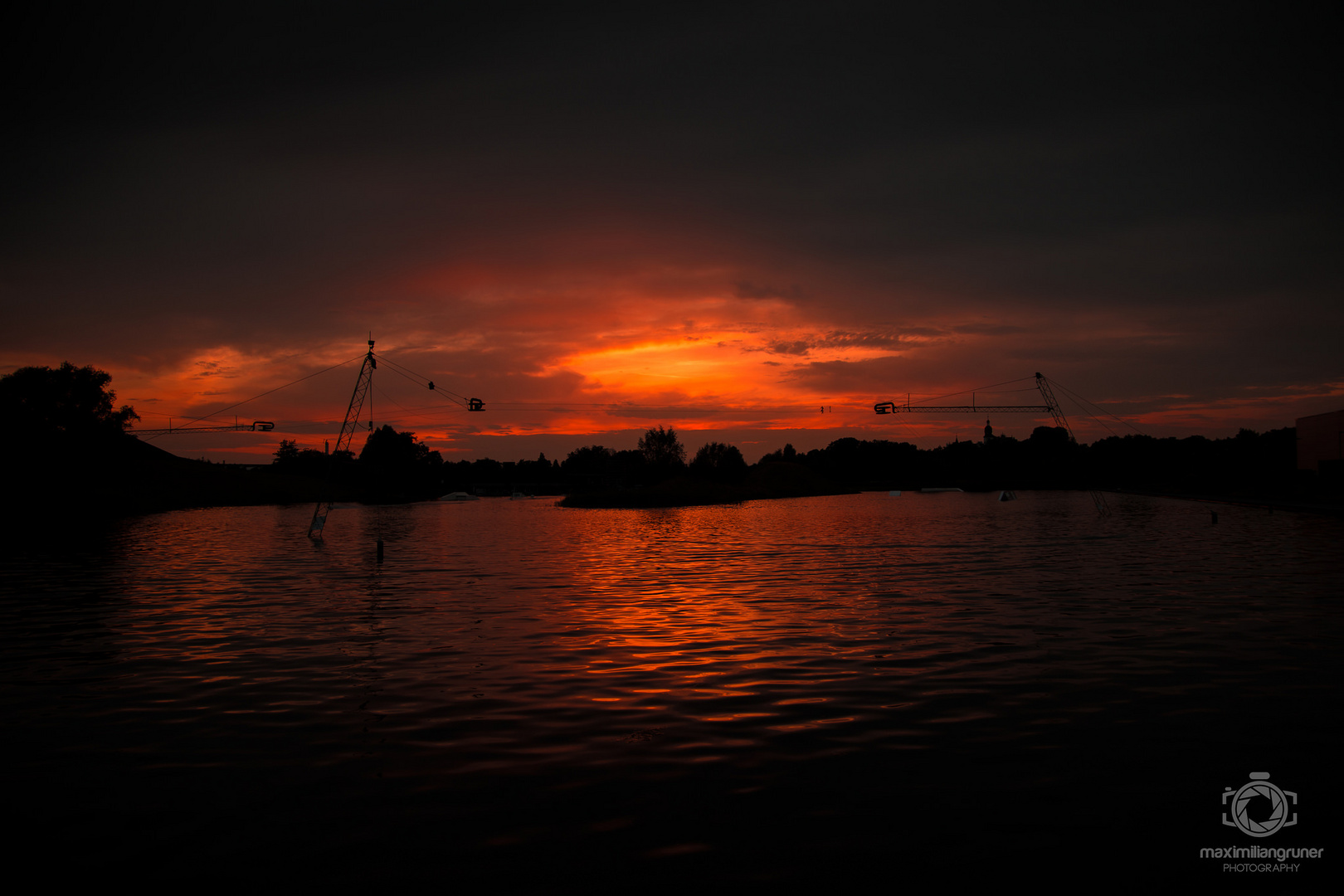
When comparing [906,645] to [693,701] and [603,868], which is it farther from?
[603,868]

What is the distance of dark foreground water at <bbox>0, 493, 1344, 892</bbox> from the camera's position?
348 inches

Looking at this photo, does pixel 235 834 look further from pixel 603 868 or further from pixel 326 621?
pixel 326 621

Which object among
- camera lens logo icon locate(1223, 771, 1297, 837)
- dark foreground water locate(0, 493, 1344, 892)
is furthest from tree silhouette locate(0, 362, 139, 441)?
camera lens logo icon locate(1223, 771, 1297, 837)

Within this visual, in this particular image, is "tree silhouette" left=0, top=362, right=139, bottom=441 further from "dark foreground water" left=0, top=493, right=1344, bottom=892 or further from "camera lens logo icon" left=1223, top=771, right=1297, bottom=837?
"camera lens logo icon" left=1223, top=771, right=1297, bottom=837

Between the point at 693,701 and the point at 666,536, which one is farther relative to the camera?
the point at 666,536

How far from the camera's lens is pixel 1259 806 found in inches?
400

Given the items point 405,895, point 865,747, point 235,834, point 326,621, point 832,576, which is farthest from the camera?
point 832,576

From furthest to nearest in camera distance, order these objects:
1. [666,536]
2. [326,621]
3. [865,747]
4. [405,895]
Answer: [666,536], [326,621], [865,747], [405,895]

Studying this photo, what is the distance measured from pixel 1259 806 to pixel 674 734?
8393mm

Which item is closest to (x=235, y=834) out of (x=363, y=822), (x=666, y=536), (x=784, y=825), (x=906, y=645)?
(x=363, y=822)

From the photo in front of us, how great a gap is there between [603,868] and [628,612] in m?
18.7

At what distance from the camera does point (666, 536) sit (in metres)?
68.8

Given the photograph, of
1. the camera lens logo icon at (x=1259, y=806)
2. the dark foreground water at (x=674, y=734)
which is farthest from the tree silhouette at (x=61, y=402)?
the camera lens logo icon at (x=1259, y=806)

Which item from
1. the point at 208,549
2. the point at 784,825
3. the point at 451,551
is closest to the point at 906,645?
the point at 784,825
